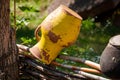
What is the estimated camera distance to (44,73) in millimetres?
2934

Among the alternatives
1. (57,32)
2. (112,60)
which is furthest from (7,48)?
(112,60)

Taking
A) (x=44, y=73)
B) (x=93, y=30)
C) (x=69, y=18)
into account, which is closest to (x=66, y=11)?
(x=69, y=18)

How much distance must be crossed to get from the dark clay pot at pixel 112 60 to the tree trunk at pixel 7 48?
75cm

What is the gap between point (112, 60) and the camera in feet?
7.84

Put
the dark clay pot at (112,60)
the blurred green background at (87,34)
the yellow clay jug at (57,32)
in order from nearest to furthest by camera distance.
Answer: the dark clay pot at (112,60) < the yellow clay jug at (57,32) < the blurred green background at (87,34)

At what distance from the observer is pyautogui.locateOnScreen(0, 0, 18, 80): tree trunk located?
2.74 metres

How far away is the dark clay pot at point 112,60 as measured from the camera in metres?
2.37

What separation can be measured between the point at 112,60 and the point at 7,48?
847 millimetres

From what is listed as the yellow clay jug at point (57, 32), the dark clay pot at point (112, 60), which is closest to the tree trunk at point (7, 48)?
the yellow clay jug at point (57, 32)

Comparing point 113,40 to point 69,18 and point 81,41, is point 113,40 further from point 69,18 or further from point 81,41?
point 81,41

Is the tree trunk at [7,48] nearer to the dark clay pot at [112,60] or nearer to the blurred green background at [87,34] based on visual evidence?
the dark clay pot at [112,60]

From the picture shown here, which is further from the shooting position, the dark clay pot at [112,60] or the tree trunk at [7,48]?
the tree trunk at [7,48]

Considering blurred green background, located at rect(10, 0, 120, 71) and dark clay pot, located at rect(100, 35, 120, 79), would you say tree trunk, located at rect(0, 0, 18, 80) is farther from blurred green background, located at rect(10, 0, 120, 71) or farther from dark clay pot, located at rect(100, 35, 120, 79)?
blurred green background, located at rect(10, 0, 120, 71)

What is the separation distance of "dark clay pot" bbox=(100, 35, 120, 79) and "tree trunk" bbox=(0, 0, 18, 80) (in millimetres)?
749
